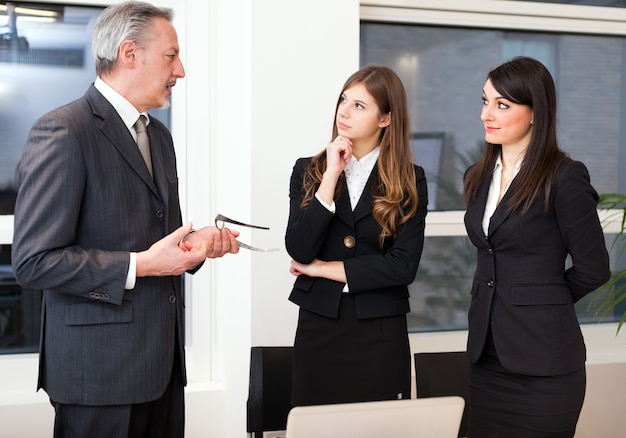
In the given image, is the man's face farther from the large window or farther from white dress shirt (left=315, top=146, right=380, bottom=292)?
the large window

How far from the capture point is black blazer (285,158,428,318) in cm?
238

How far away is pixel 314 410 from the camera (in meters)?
1.42

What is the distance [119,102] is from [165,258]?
0.48 m

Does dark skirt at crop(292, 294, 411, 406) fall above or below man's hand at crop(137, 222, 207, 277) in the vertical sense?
below

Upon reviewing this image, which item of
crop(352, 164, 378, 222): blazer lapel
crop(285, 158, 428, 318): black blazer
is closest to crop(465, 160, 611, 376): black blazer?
crop(285, 158, 428, 318): black blazer

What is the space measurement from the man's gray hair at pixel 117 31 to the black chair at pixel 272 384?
1.23m

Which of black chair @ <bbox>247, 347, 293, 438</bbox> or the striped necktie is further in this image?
black chair @ <bbox>247, 347, 293, 438</bbox>

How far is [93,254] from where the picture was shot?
1.82 m

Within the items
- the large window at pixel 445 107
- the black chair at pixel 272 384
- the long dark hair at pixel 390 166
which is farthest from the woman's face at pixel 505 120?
the large window at pixel 445 107

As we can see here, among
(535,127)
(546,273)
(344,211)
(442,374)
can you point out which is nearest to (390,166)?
(344,211)

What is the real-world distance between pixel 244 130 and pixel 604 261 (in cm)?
163

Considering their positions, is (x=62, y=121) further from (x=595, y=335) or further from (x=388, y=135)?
(x=595, y=335)

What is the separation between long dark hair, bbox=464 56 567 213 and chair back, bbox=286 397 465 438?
96 centimetres

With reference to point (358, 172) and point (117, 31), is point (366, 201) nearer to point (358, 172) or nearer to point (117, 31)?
point (358, 172)
